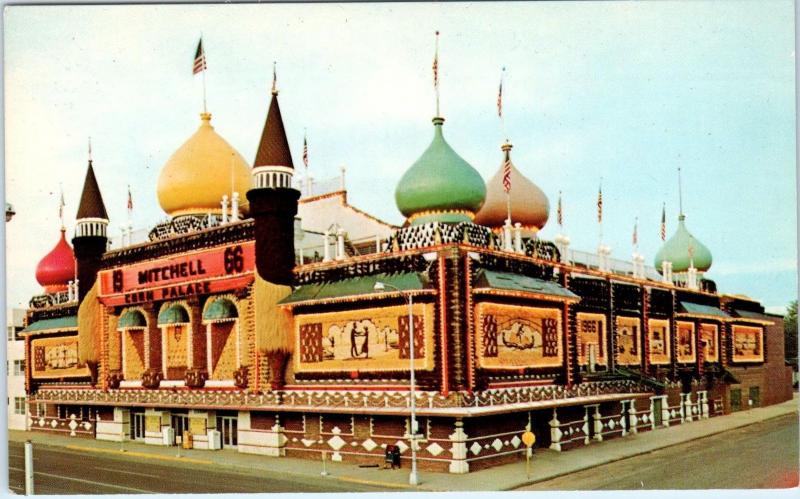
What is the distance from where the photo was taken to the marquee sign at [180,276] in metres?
42.8

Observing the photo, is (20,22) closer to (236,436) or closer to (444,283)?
(444,283)

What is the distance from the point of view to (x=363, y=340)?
38.2 meters

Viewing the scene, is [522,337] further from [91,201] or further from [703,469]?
[91,201]

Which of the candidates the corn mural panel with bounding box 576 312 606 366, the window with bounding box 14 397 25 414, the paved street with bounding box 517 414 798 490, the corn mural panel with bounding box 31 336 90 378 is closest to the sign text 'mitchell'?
the corn mural panel with bounding box 31 336 90 378

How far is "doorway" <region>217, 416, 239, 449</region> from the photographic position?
4375 cm

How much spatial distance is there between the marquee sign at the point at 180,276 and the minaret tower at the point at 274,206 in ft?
Answer: 4.12

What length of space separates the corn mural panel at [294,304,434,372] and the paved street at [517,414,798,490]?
7.45 meters

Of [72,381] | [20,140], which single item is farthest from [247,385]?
[72,381]

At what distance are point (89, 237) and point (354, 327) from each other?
2005 cm

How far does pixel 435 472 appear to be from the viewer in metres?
34.6

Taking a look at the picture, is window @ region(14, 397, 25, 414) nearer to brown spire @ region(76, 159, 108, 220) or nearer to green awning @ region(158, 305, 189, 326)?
brown spire @ region(76, 159, 108, 220)

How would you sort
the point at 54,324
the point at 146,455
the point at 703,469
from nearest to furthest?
the point at 703,469, the point at 146,455, the point at 54,324

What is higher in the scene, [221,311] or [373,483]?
[221,311]

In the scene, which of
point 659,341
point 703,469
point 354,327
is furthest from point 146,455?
point 659,341
